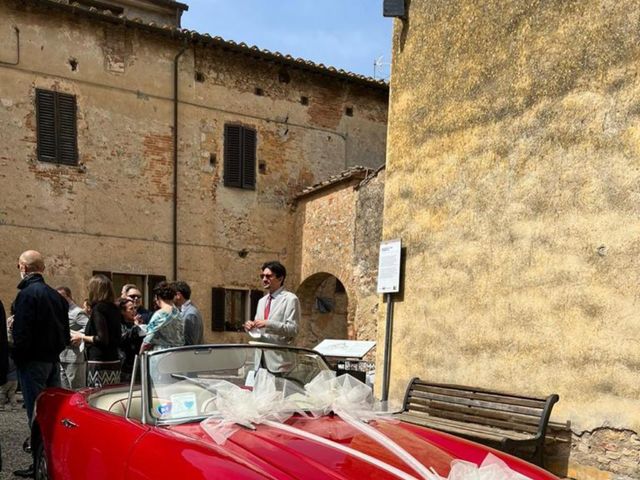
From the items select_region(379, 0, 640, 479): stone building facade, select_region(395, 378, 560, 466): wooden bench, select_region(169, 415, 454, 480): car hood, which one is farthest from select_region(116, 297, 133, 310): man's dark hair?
select_region(169, 415, 454, 480): car hood

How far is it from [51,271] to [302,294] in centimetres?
533

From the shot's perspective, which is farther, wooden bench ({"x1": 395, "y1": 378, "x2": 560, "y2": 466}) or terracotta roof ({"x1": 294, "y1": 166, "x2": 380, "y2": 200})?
terracotta roof ({"x1": 294, "y1": 166, "x2": 380, "y2": 200})

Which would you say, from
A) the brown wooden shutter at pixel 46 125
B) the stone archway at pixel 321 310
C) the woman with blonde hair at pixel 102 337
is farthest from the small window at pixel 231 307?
the woman with blonde hair at pixel 102 337

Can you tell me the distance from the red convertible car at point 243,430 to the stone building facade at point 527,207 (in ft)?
6.35

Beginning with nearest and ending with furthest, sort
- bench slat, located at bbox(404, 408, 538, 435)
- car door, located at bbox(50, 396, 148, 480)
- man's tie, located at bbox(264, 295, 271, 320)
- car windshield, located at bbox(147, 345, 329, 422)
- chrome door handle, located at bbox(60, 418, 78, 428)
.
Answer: car door, located at bbox(50, 396, 148, 480)
car windshield, located at bbox(147, 345, 329, 422)
chrome door handle, located at bbox(60, 418, 78, 428)
bench slat, located at bbox(404, 408, 538, 435)
man's tie, located at bbox(264, 295, 271, 320)

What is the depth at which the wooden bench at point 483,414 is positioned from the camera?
4586 millimetres

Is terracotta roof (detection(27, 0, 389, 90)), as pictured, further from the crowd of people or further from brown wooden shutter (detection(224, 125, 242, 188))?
the crowd of people

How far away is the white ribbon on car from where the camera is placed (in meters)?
2.59

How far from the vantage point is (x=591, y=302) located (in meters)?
4.66

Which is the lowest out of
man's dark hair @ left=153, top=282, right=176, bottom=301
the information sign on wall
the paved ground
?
the paved ground

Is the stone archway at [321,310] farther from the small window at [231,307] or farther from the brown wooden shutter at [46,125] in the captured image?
the brown wooden shutter at [46,125]

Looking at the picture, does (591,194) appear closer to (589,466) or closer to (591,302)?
(591,302)

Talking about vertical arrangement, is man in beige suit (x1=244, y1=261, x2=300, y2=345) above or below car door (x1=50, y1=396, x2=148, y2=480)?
above

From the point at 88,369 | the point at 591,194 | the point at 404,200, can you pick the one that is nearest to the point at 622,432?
the point at 591,194
